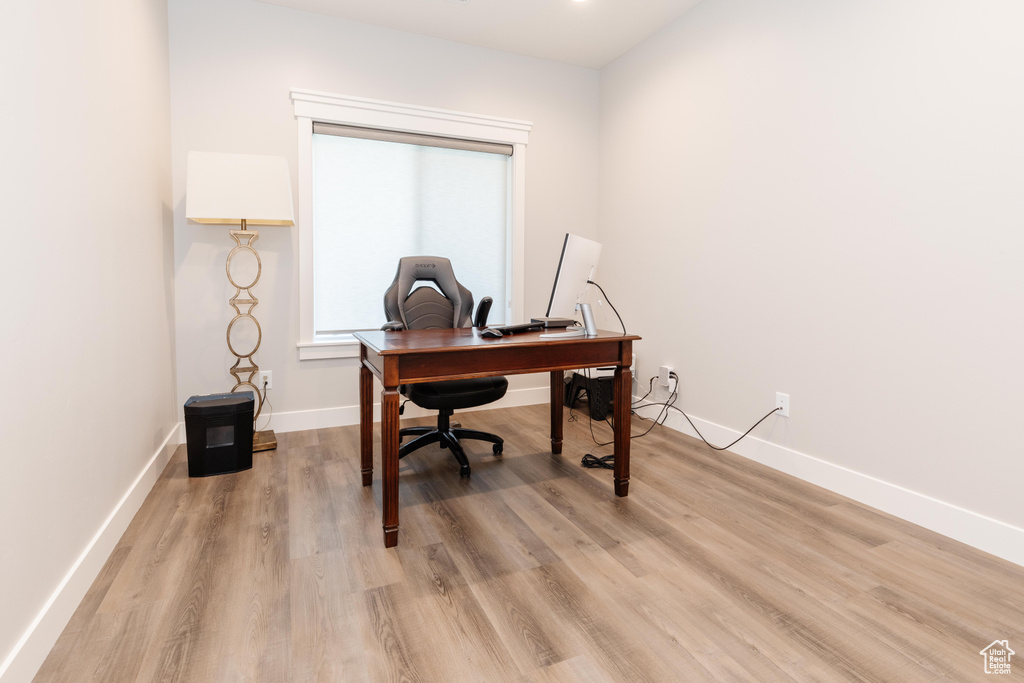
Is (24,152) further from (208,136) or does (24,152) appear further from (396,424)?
(208,136)

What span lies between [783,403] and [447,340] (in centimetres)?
186

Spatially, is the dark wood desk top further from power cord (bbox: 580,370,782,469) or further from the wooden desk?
power cord (bbox: 580,370,782,469)

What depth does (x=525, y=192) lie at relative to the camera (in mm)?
4008

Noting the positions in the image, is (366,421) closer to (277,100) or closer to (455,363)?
(455,363)

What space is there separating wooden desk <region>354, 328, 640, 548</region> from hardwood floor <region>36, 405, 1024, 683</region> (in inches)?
8.4

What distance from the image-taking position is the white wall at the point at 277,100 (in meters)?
3.05

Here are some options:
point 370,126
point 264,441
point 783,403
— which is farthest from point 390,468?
point 370,126

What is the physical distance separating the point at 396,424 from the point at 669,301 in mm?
2300

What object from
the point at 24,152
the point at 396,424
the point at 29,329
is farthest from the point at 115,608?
the point at 24,152

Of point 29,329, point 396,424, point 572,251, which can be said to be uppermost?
point 572,251

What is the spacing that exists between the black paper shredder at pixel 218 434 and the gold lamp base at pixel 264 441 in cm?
27

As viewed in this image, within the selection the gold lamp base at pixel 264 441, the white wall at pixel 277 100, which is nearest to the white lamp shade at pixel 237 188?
the white wall at pixel 277 100

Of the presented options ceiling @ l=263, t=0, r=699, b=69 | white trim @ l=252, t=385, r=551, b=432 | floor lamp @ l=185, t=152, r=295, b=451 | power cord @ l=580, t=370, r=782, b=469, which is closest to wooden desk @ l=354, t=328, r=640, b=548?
power cord @ l=580, t=370, r=782, b=469

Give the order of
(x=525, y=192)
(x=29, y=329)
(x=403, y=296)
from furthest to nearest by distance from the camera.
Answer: (x=525, y=192), (x=403, y=296), (x=29, y=329)
